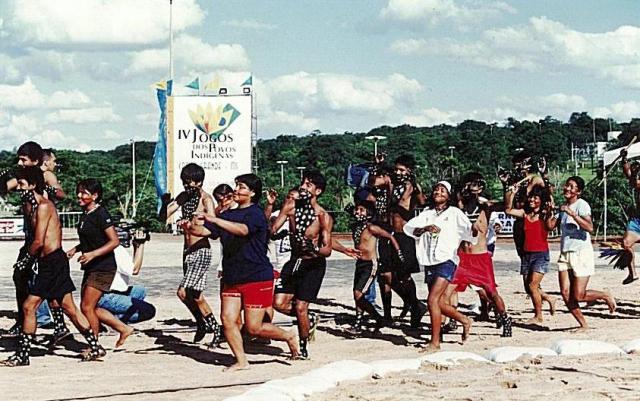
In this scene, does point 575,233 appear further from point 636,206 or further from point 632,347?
point 632,347

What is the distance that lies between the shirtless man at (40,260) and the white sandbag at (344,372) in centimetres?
284

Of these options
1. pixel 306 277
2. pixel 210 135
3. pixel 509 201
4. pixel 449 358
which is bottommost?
pixel 449 358

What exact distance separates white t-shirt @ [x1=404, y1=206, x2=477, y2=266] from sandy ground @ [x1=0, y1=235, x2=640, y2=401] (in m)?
0.95

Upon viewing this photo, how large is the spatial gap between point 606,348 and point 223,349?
3726 mm

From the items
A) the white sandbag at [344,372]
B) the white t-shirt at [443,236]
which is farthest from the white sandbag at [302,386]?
the white t-shirt at [443,236]

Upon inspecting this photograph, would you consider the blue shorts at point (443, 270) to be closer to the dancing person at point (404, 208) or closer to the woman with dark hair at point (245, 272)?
the dancing person at point (404, 208)

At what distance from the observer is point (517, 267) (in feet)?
79.7

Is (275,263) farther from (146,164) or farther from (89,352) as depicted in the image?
(146,164)

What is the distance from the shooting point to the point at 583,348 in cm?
991

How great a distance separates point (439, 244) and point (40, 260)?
3783mm

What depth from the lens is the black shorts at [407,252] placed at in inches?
479

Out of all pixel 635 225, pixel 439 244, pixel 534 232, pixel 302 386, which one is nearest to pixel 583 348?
pixel 439 244

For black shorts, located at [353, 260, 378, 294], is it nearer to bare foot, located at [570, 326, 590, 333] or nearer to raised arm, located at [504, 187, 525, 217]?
raised arm, located at [504, 187, 525, 217]

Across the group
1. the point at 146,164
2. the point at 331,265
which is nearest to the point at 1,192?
the point at 331,265
